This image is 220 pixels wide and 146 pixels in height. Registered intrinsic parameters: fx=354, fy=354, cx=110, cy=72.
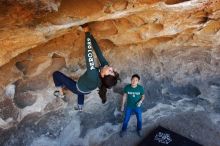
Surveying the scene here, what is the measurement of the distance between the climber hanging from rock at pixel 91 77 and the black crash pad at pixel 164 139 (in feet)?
4.16

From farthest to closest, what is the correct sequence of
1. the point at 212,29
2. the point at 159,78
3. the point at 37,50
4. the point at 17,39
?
the point at 159,78 < the point at 212,29 < the point at 37,50 < the point at 17,39

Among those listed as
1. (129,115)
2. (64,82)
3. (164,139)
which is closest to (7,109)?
(64,82)

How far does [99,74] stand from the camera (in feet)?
15.1

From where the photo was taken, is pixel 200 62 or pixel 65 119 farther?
pixel 200 62

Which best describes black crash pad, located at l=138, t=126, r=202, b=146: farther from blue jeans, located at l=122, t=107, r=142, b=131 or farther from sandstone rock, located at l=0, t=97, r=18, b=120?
sandstone rock, located at l=0, t=97, r=18, b=120

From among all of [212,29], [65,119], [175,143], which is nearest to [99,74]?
[65,119]

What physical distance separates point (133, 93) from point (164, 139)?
914 millimetres

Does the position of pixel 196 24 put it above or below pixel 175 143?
above

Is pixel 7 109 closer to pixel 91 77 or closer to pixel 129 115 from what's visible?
pixel 91 77

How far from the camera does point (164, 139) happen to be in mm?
5629

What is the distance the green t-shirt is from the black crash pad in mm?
621

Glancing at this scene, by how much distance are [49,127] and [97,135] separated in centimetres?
79

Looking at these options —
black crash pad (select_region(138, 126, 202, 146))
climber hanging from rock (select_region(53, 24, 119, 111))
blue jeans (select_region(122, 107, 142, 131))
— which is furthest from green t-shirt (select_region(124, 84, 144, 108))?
climber hanging from rock (select_region(53, 24, 119, 111))

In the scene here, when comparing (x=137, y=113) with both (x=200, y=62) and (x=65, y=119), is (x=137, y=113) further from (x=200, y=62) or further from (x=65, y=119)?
(x=200, y=62)
